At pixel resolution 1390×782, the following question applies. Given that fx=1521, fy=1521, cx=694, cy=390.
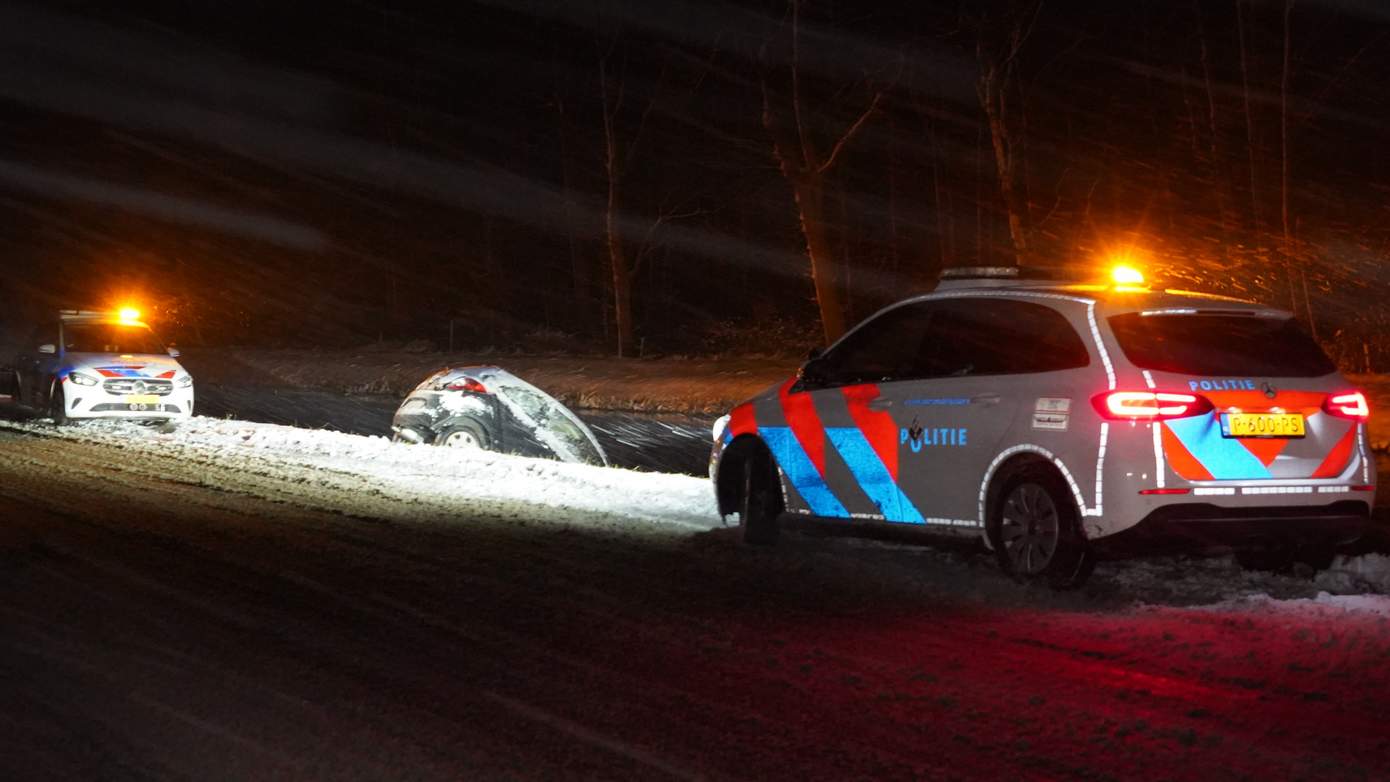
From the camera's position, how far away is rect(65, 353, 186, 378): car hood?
20.1 metres

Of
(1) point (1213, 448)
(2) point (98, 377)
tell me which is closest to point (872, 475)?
(1) point (1213, 448)

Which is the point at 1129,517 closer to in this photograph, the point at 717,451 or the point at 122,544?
the point at 717,451

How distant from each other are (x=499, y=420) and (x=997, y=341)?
8.01 meters

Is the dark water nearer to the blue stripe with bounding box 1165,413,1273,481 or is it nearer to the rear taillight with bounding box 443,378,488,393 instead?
the rear taillight with bounding box 443,378,488,393

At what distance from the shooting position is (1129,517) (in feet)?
25.5

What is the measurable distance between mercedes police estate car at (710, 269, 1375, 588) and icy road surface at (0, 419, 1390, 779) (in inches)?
15.4

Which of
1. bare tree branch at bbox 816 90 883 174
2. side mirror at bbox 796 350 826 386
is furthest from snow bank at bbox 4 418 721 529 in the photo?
bare tree branch at bbox 816 90 883 174

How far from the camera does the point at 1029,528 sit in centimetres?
839

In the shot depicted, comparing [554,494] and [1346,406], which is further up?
[1346,406]

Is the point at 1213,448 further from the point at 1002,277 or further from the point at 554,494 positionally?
the point at 554,494

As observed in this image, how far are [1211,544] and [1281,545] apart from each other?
0.55m

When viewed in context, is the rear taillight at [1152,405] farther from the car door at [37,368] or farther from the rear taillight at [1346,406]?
the car door at [37,368]

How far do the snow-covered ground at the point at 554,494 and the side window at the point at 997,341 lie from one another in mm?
1212

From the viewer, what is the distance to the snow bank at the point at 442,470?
12430 millimetres
